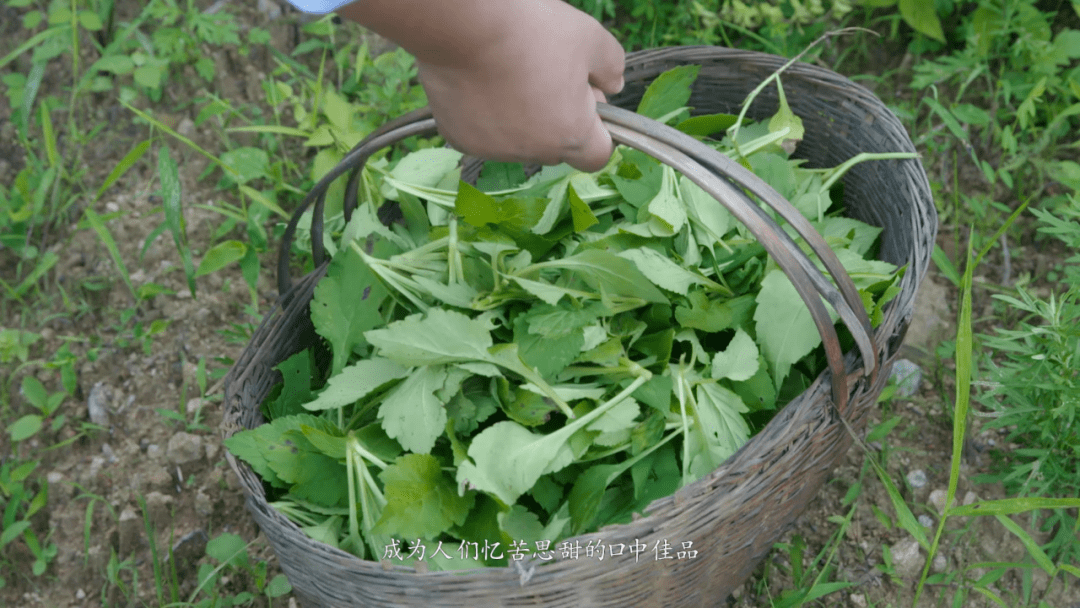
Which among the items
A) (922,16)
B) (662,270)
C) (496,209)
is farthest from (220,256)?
(922,16)

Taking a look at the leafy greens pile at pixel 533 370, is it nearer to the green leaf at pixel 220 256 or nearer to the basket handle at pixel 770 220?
the basket handle at pixel 770 220

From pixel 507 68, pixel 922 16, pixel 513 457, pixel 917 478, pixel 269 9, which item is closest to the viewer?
pixel 507 68

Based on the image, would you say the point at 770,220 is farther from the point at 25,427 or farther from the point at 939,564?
the point at 25,427

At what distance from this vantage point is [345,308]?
122cm

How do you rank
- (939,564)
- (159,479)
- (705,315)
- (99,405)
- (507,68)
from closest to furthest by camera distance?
1. (507,68)
2. (705,315)
3. (939,564)
4. (159,479)
5. (99,405)

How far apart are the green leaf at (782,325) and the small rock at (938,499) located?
0.45 meters

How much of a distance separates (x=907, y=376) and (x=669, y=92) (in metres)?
0.65

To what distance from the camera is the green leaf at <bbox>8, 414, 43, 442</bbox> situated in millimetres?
1557

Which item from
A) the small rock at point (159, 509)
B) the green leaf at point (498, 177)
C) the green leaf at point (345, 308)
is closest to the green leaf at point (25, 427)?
the small rock at point (159, 509)

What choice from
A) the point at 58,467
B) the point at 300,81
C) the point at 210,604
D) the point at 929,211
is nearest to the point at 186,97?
the point at 300,81

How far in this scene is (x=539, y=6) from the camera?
85 cm

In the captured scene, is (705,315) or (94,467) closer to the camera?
(705,315)

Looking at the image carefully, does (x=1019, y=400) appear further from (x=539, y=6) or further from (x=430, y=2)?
(x=430, y=2)

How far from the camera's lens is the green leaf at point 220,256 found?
4.73ft
